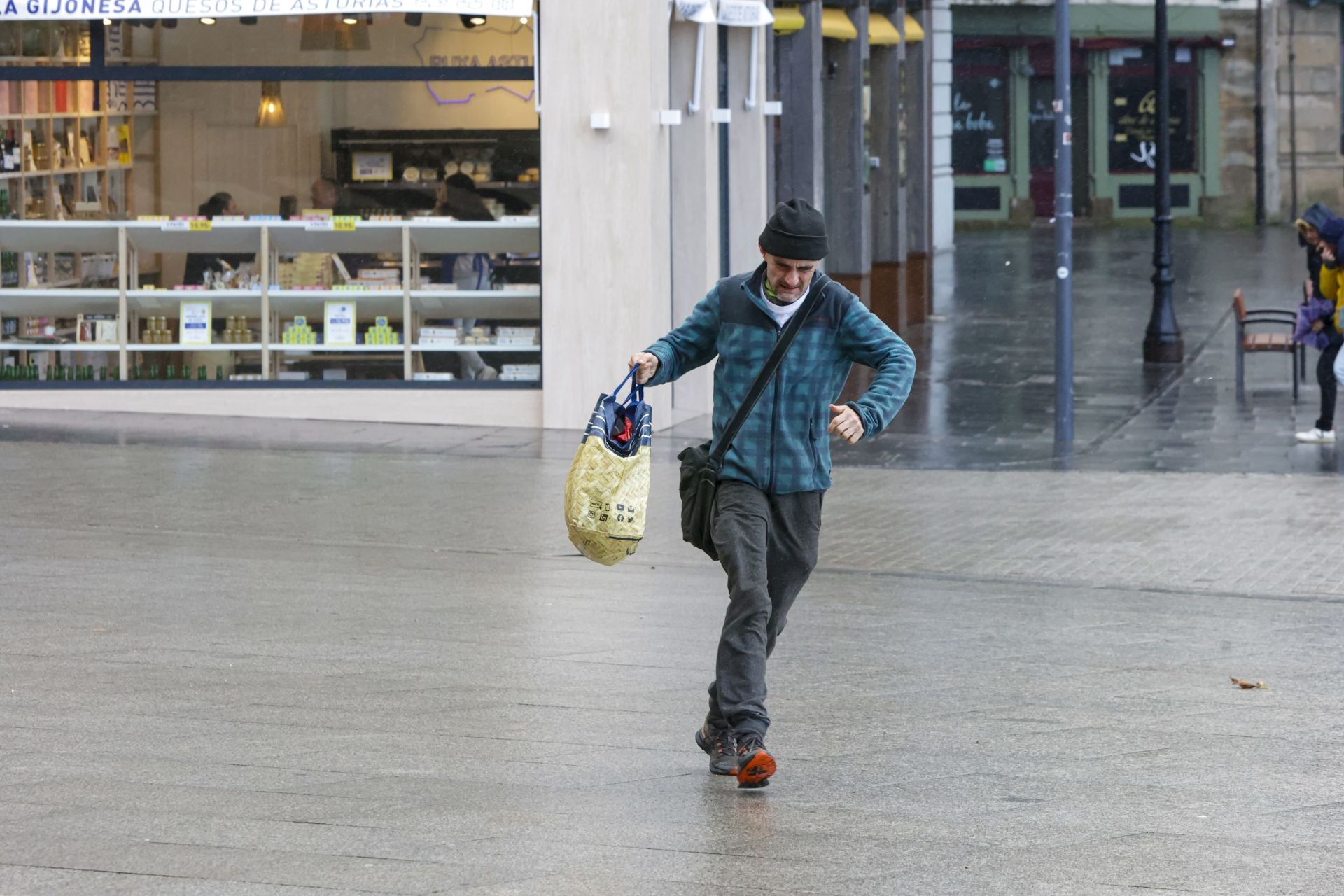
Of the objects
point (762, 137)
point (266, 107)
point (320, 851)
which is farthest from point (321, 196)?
point (320, 851)

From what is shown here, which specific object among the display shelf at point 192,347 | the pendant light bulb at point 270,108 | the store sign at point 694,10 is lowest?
the display shelf at point 192,347

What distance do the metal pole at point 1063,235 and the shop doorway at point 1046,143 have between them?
30.1 meters

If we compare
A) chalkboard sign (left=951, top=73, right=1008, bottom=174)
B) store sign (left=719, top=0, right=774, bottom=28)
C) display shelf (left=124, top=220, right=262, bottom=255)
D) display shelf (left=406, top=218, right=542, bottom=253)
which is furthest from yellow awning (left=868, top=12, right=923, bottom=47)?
chalkboard sign (left=951, top=73, right=1008, bottom=174)

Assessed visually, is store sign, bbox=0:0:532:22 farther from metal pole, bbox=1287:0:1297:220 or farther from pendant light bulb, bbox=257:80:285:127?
metal pole, bbox=1287:0:1297:220

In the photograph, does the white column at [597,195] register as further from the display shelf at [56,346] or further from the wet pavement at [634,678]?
the display shelf at [56,346]

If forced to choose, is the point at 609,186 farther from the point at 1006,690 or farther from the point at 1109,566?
the point at 1006,690

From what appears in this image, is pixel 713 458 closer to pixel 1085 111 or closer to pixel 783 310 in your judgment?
pixel 783 310

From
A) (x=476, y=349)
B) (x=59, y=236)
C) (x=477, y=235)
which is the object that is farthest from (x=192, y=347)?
(x=477, y=235)

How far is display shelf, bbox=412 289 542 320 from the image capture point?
51.9 feet

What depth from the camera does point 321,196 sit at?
1587 centimetres

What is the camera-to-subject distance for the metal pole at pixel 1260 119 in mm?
43312

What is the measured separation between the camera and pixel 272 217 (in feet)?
52.4

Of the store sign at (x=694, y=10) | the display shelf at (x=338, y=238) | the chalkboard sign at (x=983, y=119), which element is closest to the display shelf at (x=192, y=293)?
the display shelf at (x=338, y=238)

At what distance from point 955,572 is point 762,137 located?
9.20m
